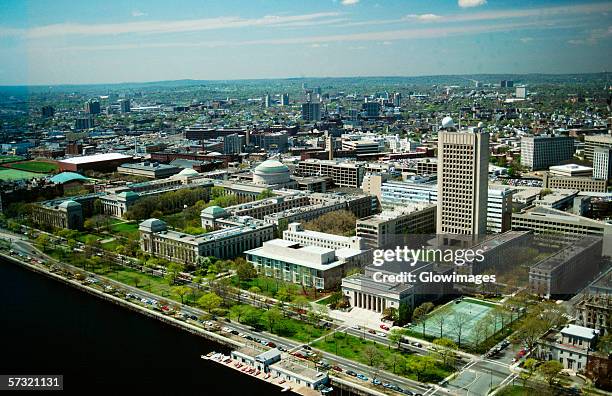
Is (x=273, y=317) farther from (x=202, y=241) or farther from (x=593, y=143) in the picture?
(x=593, y=143)

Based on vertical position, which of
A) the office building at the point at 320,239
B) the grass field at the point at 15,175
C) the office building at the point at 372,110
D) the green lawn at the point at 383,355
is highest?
the office building at the point at 372,110

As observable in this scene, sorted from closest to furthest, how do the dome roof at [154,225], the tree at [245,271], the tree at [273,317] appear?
the tree at [273,317] → the tree at [245,271] → the dome roof at [154,225]

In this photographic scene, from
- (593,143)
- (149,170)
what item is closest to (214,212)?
(149,170)

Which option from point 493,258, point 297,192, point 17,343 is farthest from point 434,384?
point 297,192

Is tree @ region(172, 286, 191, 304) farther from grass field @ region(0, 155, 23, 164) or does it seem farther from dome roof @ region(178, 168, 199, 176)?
grass field @ region(0, 155, 23, 164)

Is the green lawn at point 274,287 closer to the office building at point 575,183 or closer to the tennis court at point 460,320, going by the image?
the tennis court at point 460,320

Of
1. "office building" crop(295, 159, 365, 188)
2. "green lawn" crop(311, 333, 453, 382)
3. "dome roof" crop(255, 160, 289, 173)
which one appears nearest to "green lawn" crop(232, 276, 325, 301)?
"green lawn" crop(311, 333, 453, 382)

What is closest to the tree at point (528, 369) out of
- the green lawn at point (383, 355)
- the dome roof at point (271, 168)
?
the green lawn at point (383, 355)

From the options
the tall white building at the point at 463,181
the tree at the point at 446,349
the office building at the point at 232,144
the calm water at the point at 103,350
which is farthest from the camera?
the office building at the point at 232,144
